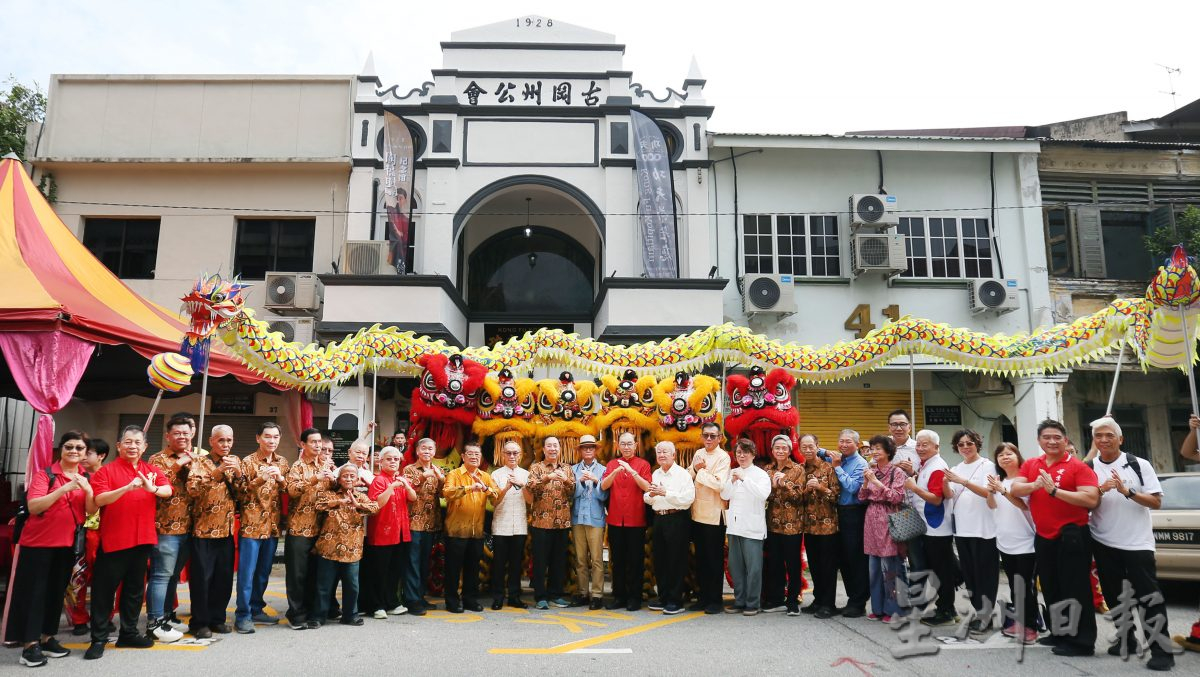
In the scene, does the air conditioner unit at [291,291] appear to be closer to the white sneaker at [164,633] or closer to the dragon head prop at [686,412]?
the dragon head prop at [686,412]

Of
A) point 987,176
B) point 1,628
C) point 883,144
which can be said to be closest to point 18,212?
point 1,628

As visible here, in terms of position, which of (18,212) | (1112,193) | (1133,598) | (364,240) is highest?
(1112,193)

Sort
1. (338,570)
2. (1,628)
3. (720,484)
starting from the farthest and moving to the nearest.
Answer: (720,484) < (338,570) < (1,628)

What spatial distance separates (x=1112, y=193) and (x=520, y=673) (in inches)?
577

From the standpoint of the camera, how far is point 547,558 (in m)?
7.41

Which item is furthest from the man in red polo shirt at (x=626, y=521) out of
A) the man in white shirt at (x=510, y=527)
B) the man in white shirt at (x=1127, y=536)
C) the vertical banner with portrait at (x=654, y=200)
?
the vertical banner with portrait at (x=654, y=200)

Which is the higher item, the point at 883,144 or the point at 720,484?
the point at 883,144

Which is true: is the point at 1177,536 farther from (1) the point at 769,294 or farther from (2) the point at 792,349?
(1) the point at 769,294

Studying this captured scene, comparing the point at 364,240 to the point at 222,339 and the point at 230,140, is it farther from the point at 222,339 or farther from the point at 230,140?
the point at 222,339

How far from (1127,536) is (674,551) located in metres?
3.51

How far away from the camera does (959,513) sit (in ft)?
20.4

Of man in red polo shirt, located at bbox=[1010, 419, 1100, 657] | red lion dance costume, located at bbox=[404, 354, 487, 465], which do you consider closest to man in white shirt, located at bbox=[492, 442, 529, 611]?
red lion dance costume, located at bbox=[404, 354, 487, 465]

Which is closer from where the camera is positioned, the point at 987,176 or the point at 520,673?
the point at 520,673

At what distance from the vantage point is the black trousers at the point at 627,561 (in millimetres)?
7191
